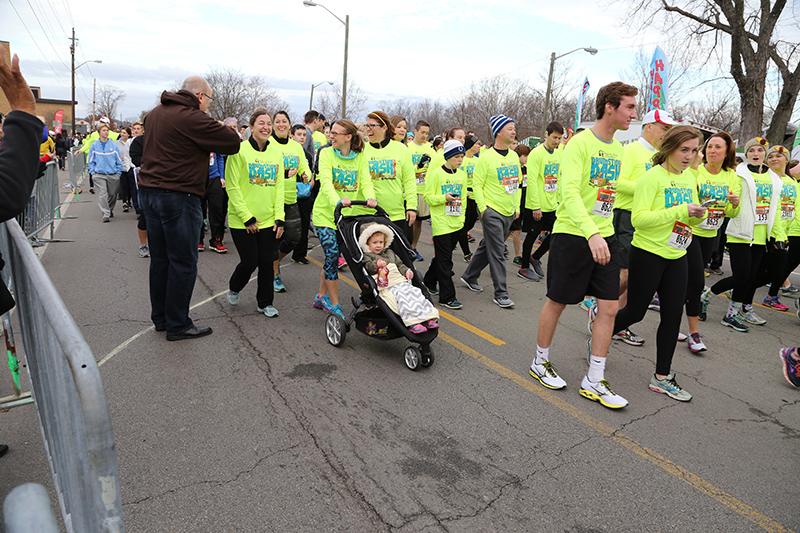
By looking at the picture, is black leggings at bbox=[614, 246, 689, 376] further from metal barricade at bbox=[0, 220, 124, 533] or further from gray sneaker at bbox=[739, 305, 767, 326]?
metal barricade at bbox=[0, 220, 124, 533]

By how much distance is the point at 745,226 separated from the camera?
5891 millimetres

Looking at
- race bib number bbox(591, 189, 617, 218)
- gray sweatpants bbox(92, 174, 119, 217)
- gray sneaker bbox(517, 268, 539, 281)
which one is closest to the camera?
race bib number bbox(591, 189, 617, 218)

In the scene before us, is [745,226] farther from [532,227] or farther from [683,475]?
[683,475]

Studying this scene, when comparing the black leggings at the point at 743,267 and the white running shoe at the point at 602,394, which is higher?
the black leggings at the point at 743,267

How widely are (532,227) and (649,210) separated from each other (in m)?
4.28

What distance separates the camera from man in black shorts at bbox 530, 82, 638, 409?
401cm

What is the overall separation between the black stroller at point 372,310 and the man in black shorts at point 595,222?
1.23 metres

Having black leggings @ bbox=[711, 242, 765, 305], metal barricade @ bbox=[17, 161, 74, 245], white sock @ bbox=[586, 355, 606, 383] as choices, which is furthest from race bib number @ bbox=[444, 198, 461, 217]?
metal barricade @ bbox=[17, 161, 74, 245]

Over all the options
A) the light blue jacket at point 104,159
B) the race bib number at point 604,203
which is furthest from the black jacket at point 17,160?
the light blue jacket at point 104,159

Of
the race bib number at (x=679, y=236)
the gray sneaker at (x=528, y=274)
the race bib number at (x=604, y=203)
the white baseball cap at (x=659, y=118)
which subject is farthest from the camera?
the gray sneaker at (x=528, y=274)

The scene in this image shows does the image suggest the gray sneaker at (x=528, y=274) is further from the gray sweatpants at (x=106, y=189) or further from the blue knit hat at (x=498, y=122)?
the gray sweatpants at (x=106, y=189)

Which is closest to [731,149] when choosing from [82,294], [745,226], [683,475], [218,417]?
[745,226]

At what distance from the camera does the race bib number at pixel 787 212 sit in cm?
649

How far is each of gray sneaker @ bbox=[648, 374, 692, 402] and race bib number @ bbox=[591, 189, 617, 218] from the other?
153 centimetres
